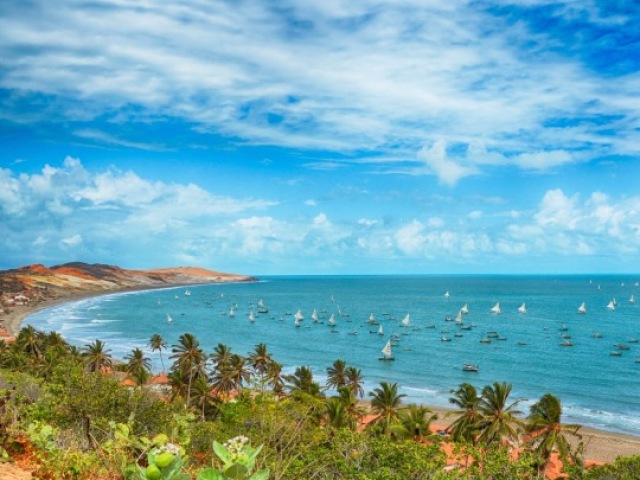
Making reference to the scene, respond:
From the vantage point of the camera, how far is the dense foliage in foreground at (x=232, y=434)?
11.1 meters

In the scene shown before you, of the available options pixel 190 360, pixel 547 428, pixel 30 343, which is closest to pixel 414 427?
pixel 547 428

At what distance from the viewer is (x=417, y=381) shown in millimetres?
80062

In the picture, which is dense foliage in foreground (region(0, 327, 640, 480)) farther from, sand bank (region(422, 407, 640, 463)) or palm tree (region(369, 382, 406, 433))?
sand bank (region(422, 407, 640, 463))

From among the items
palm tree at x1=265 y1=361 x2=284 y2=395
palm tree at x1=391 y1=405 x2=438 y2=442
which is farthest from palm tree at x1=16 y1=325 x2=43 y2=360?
palm tree at x1=391 y1=405 x2=438 y2=442

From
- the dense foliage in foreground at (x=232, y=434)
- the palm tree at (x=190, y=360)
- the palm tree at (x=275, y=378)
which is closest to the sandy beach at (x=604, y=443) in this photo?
the dense foliage in foreground at (x=232, y=434)

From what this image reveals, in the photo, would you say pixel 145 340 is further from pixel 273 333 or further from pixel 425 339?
pixel 425 339

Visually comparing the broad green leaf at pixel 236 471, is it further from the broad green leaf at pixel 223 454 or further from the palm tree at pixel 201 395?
the palm tree at pixel 201 395

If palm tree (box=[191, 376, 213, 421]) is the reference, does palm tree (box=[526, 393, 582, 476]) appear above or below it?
above

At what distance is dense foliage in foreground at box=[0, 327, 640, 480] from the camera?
11086 mm

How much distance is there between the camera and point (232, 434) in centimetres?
2525

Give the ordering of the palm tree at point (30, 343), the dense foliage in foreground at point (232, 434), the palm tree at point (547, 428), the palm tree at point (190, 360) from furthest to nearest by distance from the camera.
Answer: the palm tree at point (30, 343) → the palm tree at point (190, 360) → the palm tree at point (547, 428) → the dense foliage in foreground at point (232, 434)

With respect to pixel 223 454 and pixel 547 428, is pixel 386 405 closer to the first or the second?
pixel 547 428

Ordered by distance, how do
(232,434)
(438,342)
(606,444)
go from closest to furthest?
(232,434), (606,444), (438,342)

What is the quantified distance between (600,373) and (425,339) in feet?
125
